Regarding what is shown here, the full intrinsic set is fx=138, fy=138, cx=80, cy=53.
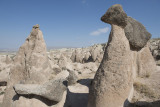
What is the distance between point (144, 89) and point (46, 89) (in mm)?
2980

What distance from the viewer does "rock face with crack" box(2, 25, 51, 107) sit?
439 centimetres

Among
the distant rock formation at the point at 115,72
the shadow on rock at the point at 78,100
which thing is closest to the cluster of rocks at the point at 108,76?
the distant rock formation at the point at 115,72

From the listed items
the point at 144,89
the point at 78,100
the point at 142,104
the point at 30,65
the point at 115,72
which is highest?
the point at 30,65

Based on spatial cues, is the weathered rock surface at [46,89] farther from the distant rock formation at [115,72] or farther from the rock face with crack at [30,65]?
the distant rock formation at [115,72]

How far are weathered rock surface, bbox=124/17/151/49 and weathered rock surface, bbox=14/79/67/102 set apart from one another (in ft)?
8.91

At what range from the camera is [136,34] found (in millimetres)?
4793

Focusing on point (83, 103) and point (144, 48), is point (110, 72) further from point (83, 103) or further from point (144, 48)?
point (83, 103)

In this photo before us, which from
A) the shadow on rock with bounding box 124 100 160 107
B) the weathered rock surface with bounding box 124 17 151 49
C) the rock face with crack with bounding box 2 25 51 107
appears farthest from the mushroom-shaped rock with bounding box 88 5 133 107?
the rock face with crack with bounding box 2 25 51 107

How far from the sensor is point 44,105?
4102 mm

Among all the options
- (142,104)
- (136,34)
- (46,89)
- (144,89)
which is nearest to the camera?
(142,104)

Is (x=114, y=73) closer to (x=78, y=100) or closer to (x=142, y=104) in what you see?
(x=142, y=104)

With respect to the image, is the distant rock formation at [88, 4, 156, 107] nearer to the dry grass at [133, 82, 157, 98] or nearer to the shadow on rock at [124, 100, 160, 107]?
the shadow on rock at [124, 100, 160, 107]

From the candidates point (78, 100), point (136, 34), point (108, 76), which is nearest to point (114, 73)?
point (108, 76)

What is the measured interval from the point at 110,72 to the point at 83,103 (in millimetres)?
2984
